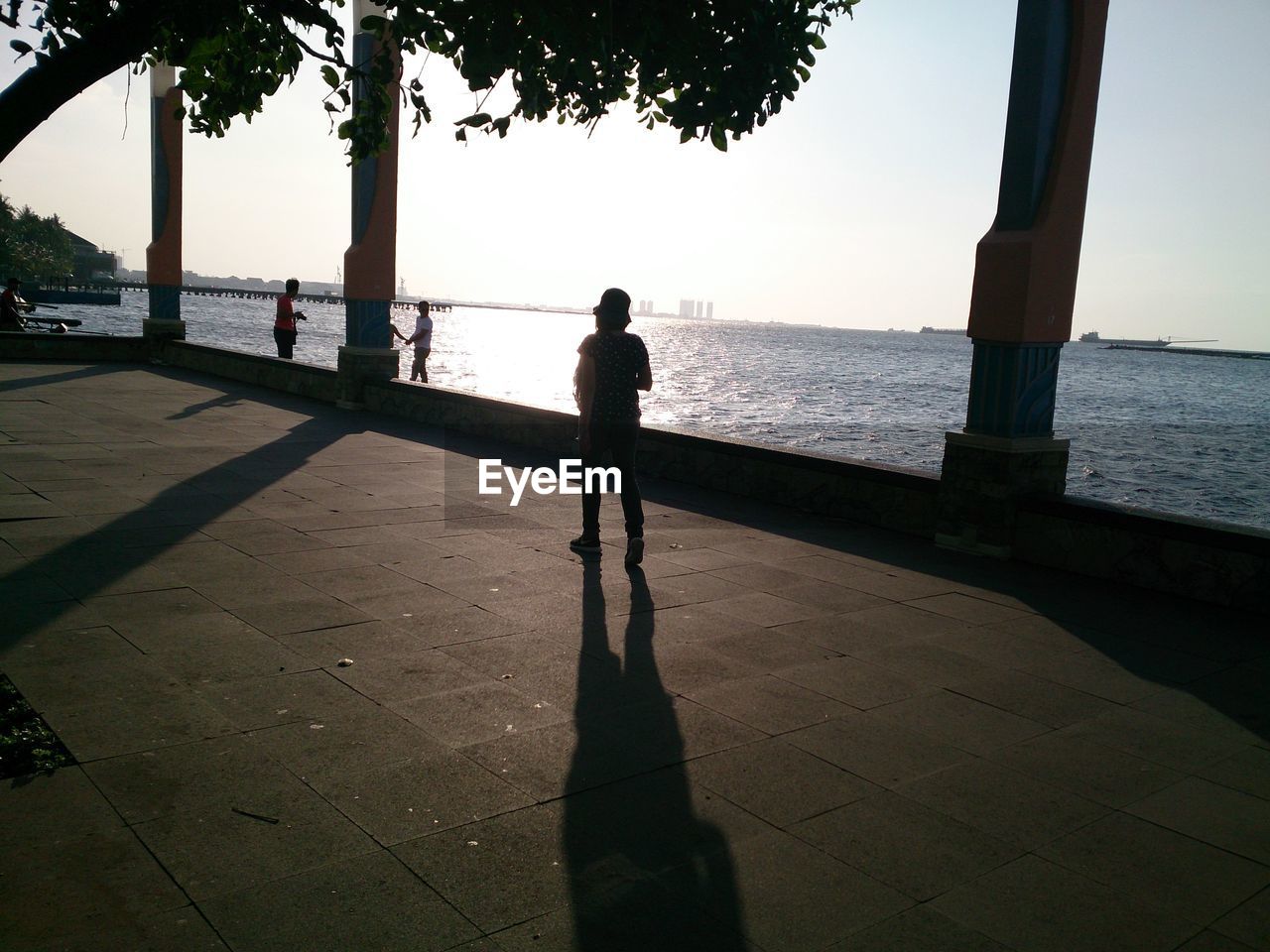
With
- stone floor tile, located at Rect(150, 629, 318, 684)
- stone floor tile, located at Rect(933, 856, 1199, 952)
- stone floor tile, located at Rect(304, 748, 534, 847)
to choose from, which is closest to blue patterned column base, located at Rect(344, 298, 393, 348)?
stone floor tile, located at Rect(150, 629, 318, 684)

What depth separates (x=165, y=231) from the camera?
2025cm

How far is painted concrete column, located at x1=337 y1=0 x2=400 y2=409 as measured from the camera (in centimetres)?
1441

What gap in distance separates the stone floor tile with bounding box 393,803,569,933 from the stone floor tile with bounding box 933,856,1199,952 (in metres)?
1.10

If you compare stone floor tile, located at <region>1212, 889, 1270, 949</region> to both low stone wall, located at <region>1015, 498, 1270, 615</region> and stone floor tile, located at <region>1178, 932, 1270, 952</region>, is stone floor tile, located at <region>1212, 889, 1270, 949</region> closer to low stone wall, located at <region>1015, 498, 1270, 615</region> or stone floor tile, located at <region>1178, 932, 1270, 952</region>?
stone floor tile, located at <region>1178, 932, 1270, 952</region>

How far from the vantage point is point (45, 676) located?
4156mm

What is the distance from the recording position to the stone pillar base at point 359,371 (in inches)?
568

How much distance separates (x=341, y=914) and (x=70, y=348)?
751 inches

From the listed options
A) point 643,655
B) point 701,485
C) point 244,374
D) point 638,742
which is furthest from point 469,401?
point 638,742

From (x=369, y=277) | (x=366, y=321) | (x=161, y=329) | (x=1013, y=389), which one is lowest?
(x=161, y=329)

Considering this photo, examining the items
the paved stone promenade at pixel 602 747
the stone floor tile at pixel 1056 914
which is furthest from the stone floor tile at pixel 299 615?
the stone floor tile at pixel 1056 914

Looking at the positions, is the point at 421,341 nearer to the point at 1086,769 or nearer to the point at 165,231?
the point at 165,231

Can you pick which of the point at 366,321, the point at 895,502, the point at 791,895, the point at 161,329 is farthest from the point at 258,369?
the point at 791,895

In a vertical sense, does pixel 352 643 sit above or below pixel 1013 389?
below

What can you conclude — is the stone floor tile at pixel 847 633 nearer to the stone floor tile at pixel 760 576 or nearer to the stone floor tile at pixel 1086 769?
the stone floor tile at pixel 760 576
